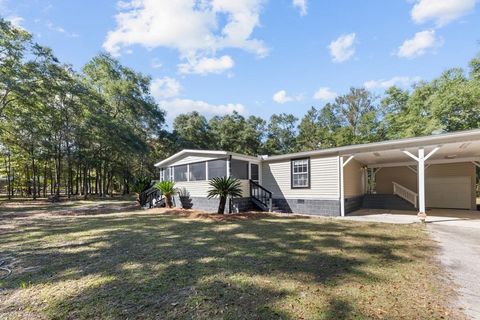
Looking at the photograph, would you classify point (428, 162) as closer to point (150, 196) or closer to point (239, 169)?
point (239, 169)

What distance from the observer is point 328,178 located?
34.2 ft

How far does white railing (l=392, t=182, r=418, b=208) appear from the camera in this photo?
12.0 metres

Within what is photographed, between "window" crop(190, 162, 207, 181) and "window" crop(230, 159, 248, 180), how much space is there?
1699 mm

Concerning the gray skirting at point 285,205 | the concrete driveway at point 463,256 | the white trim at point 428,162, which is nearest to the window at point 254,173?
the gray skirting at point 285,205

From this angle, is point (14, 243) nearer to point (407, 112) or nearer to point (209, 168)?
point (209, 168)

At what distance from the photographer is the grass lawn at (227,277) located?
9.11ft

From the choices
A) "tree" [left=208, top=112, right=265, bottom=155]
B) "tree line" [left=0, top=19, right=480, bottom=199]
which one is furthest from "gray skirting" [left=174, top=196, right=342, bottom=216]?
"tree" [left=208, top=112, right=265, bottom=155]

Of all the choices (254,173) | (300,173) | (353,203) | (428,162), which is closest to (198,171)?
(254,173)

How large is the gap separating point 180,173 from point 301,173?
278 inches

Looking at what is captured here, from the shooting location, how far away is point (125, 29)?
10.7 m

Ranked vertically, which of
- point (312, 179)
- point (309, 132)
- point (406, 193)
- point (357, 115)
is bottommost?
point (406, 193)

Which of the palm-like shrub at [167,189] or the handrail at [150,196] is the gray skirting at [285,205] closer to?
the palm-like shrub at [167,189]

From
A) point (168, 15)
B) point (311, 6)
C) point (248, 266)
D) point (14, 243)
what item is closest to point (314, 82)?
point (311, 6)

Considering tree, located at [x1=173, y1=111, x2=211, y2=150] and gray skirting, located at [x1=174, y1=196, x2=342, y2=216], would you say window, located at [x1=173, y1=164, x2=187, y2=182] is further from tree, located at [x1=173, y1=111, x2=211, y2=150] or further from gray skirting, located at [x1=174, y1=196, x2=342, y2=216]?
tree, located at [x1=173, y1=111, x2=211, y2=150]
